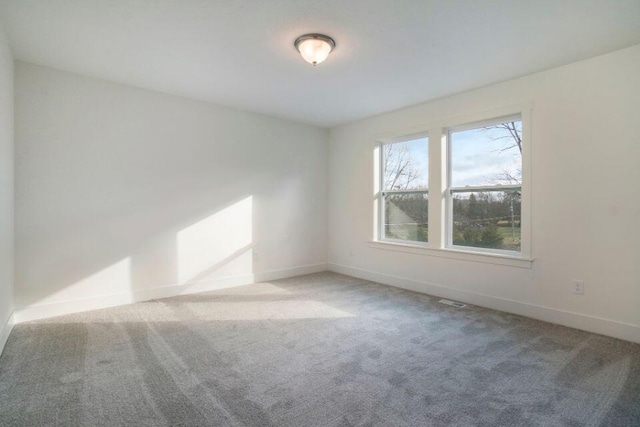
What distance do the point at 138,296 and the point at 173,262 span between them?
21.3 inches

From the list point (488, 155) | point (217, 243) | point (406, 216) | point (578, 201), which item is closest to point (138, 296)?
point (217, 243)

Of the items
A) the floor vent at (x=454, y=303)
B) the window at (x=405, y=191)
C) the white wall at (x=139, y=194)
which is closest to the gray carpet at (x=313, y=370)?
the floor vent at (x=454, y=303)

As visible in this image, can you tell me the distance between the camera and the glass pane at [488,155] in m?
3.63

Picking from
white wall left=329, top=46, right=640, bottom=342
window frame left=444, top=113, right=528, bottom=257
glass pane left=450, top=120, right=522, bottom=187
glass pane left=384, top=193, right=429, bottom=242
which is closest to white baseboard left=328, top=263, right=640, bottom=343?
white wall left=329, top=46, right=640, bottom=342

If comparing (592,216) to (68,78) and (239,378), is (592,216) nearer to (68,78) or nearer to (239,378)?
(239,378)

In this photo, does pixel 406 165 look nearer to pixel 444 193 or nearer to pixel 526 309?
pixel 444 193

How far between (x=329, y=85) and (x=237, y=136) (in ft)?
5.43

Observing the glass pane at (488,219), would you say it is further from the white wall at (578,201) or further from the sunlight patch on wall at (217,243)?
the sunlight patch on wall at (217,243)

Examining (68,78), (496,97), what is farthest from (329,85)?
(68,78)

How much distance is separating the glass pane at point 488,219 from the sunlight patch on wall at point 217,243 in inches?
115

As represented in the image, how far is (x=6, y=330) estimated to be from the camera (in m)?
2.75

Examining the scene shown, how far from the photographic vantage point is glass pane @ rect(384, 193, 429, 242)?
4.50 m

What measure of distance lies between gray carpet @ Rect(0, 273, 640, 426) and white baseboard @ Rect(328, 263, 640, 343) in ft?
0.46

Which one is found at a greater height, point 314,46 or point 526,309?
point 314,46
